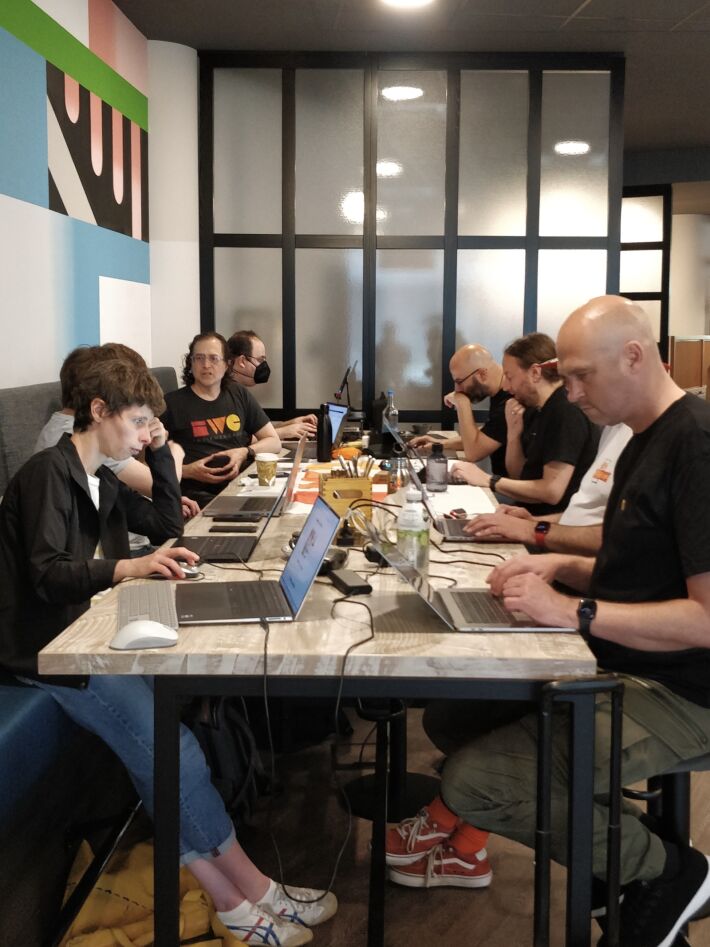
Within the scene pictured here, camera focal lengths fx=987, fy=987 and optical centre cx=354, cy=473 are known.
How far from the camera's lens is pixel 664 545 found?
6.30 feet

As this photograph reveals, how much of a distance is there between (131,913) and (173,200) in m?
4.78

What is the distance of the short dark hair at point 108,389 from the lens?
2377 mm

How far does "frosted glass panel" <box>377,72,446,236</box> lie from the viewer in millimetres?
6195

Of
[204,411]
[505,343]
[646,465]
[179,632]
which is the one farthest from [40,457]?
[505,343]

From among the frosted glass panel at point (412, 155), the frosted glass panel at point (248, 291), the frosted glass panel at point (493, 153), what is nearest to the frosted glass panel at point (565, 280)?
the frosted glass panel at point (493, 153)

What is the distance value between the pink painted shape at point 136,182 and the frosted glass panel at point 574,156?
2.50 meters

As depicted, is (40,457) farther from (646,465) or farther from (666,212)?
(666,212)

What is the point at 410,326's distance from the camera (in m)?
6.45

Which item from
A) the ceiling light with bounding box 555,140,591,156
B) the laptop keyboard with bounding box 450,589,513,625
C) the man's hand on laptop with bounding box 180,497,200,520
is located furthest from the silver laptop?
the ceiling light with bounding box 555,140,591,156

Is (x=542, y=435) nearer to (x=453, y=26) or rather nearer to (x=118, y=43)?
(x=453, y=26)

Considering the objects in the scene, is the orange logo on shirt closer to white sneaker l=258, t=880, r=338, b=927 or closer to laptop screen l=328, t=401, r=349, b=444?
laptop screen l=328, t=401, r=349, b=444

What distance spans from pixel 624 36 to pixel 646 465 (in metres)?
4.67

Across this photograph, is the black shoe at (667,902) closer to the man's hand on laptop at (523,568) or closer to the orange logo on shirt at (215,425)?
the man's hand on laptop at (523,568)

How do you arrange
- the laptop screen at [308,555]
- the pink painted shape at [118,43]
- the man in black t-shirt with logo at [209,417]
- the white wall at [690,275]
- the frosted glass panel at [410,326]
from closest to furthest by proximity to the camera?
the laptop screen at [308,555]
the man in black t-shirt with logo at [209,417]
the pink painted shape at [118,43]
the frosted glass panel at [410,326]
the white wall at [690,275]
